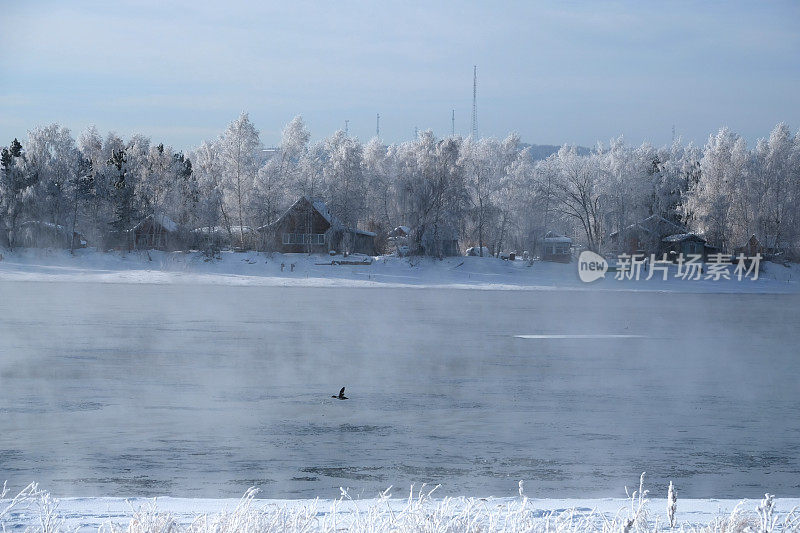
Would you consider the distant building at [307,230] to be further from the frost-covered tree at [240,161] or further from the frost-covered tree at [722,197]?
the frost-covered tree at [722,197]

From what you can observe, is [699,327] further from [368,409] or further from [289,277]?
[289,277]

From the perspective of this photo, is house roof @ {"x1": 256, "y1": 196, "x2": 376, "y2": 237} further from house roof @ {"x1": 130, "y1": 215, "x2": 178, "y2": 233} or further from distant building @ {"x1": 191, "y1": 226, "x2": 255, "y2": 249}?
house roof @ {"x1": 130, "y1": 215, "x2": 178, "y2": 233}

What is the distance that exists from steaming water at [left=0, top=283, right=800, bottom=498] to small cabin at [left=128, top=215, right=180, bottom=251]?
1396 inches

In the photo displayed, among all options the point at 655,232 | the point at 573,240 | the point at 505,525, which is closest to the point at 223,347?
the point at 505,525

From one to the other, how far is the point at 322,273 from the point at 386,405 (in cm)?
3852

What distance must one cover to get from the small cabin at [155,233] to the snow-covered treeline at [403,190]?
2.65ft

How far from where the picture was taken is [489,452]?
10.2 metres

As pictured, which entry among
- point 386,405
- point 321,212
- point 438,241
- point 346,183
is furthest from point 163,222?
point 386,405

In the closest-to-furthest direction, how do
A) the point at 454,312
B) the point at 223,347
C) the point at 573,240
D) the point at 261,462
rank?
the point at 261,462, the point at 223,347, the point at 454,312, the point at 573,240

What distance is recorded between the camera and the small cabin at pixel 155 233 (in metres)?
61.6

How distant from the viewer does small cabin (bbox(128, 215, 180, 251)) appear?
61.6 m

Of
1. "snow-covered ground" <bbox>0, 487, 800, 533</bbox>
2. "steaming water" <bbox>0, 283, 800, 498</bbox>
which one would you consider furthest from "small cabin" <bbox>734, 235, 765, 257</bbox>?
"snow-covered ground" <bbox>0, 487, 800, 533</bbox>

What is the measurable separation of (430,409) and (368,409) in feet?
2.90

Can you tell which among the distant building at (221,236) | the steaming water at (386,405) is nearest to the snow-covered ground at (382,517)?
the steaming water at (386,405)
